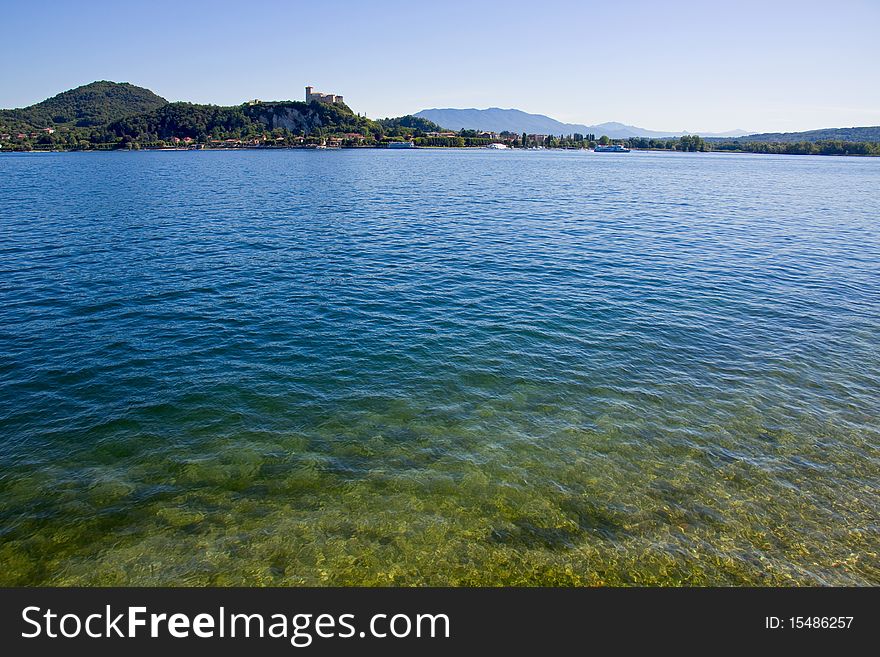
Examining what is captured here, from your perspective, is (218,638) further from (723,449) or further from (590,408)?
(723,449)

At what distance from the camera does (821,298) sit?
31562 mm

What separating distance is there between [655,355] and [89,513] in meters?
22.6

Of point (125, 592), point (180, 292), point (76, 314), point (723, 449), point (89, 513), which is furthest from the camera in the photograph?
point (180, 292)

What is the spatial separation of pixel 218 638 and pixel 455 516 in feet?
20.5

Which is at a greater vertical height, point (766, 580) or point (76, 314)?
point (76, 314)

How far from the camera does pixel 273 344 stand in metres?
23.4

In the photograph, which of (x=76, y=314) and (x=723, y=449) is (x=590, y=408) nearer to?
(x=723, y=449)

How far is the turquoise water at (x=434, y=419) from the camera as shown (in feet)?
39.2

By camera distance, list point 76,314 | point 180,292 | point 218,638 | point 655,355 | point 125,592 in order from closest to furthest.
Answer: point 218,638 < point 125,592 < point 655,355 < point 76,314 < point 180,292

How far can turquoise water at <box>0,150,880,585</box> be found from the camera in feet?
39.2

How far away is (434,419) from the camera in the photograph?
57.3ft

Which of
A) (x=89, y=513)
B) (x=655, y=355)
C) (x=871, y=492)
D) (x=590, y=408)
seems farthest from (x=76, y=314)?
(x=871, y=492)

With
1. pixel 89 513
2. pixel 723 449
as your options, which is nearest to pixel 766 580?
pixel 723 449

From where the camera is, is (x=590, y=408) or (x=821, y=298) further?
(x=821, y=298)
